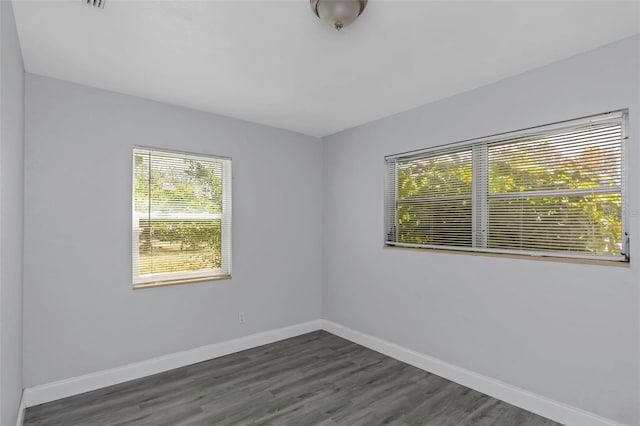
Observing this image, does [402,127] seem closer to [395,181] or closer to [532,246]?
[395,181]

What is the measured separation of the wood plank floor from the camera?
8.13ft

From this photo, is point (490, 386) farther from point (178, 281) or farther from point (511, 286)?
point (178, 281)

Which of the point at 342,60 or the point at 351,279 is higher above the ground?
the point at 342,60

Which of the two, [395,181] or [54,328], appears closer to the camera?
[54,328]

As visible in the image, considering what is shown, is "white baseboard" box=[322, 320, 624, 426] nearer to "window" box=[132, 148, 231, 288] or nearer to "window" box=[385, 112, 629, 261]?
"window" box=[385, 112, 629, 261]

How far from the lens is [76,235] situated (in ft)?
9.34

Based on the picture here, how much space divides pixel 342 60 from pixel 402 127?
135 centimetres

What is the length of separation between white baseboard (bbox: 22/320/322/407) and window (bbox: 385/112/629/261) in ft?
6.33

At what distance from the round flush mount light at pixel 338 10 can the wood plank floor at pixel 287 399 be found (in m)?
2.63

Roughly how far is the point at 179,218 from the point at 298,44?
2090mm

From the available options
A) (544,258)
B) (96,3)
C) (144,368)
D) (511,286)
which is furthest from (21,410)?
(544,258)

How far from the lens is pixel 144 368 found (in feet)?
10.3

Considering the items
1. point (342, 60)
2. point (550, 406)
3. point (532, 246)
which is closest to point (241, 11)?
point (342, 60)

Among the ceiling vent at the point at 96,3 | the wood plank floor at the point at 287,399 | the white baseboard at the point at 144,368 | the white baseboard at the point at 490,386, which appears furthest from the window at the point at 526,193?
the ceiling vent at the point at 96,3
